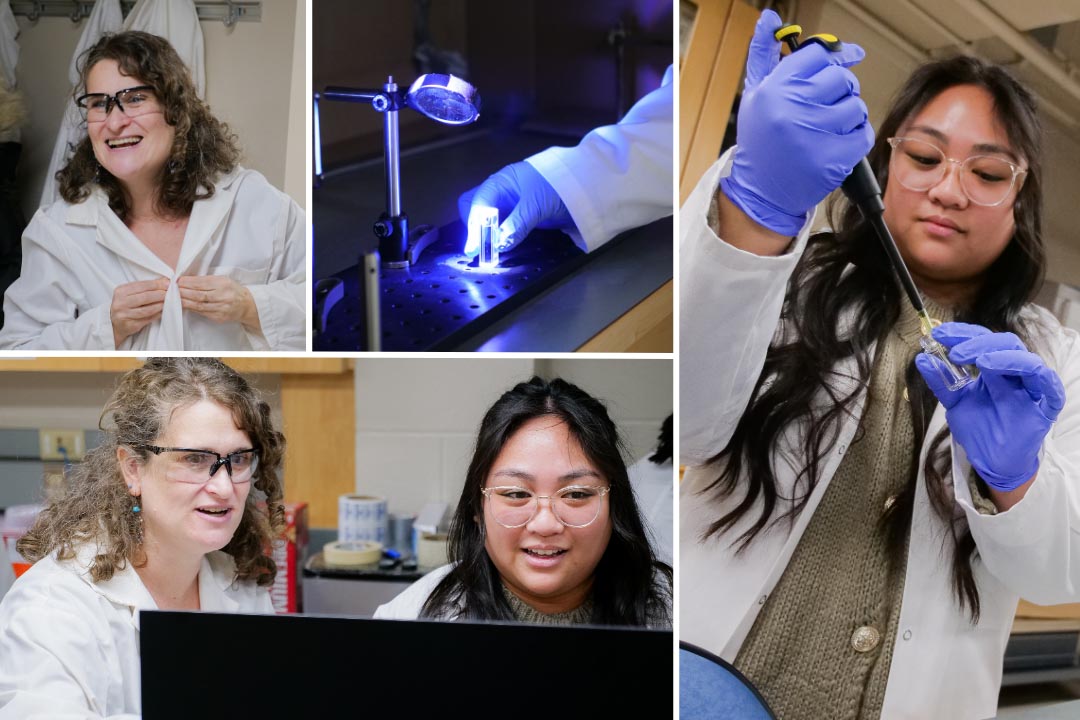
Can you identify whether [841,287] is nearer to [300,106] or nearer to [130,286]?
[300,106]

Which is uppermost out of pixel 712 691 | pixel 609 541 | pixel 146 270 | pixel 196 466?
pixel 146 270

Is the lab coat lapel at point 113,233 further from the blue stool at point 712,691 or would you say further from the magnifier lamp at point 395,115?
the blue stool at point 712,691

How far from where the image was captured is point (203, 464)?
1.71m

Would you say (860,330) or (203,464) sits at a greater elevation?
(860,330)

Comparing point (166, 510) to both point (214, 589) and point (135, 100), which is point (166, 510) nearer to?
point (214, 589)

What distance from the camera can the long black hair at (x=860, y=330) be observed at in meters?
1.57

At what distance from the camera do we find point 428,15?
5.07ft

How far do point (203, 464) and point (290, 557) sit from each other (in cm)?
23

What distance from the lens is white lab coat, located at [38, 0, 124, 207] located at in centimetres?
169

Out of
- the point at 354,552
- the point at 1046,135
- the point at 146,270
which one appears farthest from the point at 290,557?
the point at 1046,135

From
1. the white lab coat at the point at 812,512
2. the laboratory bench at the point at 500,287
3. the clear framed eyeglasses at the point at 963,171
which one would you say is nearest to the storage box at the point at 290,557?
the laboratory bench at the point at 500,287

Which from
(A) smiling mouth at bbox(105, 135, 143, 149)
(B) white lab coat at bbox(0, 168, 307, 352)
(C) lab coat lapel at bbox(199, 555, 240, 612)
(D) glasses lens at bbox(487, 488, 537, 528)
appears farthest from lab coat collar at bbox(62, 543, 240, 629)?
(A) smiling mouth at bbox(105, 135, 143, 149)

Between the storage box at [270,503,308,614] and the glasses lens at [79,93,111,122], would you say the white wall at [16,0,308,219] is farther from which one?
the storage box at [270,503,308,614]

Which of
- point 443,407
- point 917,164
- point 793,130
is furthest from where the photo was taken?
point 443,407
